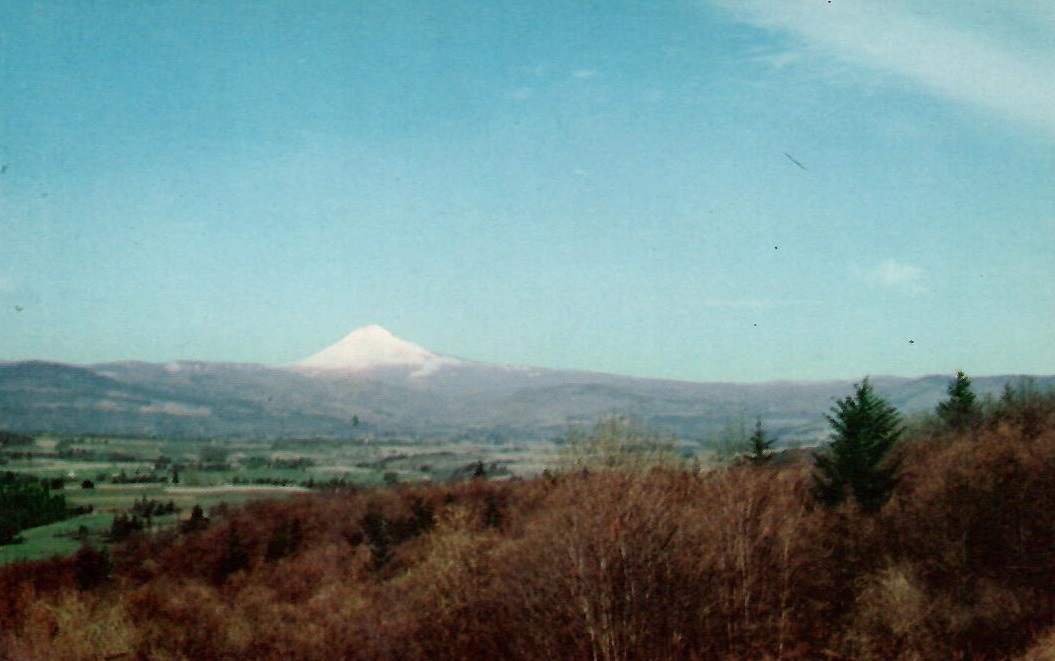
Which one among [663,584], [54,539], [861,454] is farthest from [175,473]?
[663,584]

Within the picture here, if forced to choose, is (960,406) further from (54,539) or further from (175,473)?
(175,473)

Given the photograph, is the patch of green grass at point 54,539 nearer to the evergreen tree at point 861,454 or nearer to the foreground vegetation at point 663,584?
the foreground vegetation at point 663,584

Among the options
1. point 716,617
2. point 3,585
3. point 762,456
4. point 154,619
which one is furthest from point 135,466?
point 716,617

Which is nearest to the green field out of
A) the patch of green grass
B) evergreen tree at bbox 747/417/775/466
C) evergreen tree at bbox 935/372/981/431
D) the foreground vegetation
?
the patch of green grass

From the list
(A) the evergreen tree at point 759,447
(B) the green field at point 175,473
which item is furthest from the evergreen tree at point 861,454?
(B) the green field at point 175,473

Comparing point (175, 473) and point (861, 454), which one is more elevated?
point (861, 454)

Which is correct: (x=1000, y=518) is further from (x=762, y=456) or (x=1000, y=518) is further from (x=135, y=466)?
(x=135, y=466)
